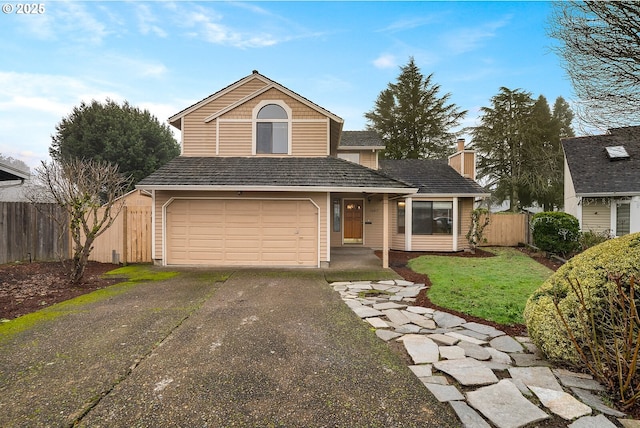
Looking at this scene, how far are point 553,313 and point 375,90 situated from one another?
2932cm

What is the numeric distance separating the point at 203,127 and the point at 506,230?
1522 cm

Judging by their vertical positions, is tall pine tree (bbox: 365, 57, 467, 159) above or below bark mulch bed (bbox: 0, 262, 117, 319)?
above

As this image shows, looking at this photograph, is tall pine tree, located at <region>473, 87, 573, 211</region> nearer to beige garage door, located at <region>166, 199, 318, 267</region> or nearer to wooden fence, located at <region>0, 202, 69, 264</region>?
beige garage door, located at <region>166, 199, 318, 267</region>

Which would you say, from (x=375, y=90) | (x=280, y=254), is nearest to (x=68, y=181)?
(x=280, y=254)

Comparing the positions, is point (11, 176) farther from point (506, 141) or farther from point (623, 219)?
point (506, 141)

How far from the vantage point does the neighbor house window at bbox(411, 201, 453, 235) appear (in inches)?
498

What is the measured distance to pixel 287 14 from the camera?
36.3ft

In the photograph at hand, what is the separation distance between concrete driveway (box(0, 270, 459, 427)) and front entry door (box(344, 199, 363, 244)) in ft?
26.9

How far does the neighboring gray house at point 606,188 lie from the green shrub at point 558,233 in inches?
112

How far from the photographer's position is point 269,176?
8688 millimetres

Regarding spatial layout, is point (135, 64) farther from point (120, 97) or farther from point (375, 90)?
point (375, 90)

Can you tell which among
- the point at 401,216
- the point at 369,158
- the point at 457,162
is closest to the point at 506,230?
the point at 457,162

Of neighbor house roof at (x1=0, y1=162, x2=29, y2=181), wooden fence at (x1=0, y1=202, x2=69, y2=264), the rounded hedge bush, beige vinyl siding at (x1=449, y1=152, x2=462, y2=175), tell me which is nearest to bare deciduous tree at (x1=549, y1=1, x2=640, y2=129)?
the rounded hedge bush

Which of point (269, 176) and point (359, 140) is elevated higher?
point (359, 140)
